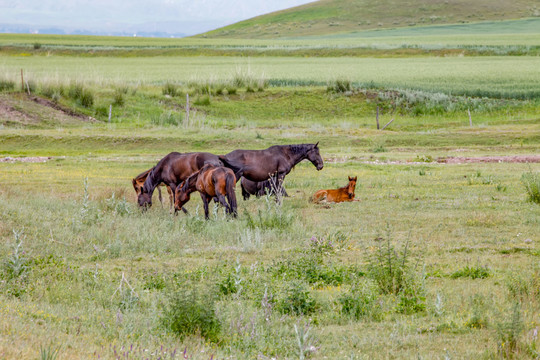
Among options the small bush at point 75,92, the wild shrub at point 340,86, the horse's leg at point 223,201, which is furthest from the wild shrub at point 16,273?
the wild shrub at point 340,86

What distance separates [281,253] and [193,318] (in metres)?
4.56

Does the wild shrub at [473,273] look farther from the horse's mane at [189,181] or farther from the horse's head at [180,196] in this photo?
the horse's head at [180,196]

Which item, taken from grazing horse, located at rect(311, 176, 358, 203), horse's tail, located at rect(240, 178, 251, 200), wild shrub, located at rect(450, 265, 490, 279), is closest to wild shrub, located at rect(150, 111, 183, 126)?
horse's tail, located at rect(240, 178, 251, 200)

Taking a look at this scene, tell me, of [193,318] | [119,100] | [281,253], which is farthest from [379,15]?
[193,318]

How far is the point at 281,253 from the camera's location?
11438mm

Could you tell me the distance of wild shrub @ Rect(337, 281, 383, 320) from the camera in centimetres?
784

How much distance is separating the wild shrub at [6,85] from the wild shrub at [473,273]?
38994mm

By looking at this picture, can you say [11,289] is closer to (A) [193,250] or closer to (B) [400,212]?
(A) [193,250]

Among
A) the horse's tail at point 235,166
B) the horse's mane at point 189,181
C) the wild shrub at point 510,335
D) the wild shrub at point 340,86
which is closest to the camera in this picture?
the wild shrub at point 510,335

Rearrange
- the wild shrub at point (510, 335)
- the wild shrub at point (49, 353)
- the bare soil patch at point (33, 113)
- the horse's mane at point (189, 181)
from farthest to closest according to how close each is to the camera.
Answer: the bare soil patch at point (33, 113)
the horse's mane at point (189, 181)
the wild shrub at point (510, 335)
the wild shrub at point (49, 353)

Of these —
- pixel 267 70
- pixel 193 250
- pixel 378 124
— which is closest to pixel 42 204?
pixel 193 250

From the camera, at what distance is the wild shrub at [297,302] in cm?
806

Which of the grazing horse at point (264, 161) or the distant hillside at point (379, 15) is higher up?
the distant hillside at point (379, 15)

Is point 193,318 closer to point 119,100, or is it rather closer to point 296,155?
point 296,155
